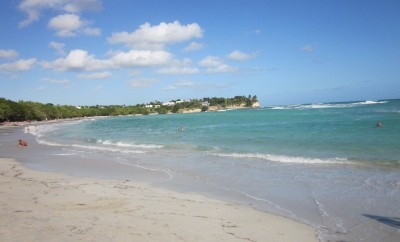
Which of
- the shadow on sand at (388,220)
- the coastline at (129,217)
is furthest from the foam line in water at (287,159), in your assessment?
the shadow on sand at (388,220)

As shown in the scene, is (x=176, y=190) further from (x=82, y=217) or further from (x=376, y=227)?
(x=376, y=227)

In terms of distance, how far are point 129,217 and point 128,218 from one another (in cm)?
9

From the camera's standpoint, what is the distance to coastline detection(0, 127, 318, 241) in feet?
25.4

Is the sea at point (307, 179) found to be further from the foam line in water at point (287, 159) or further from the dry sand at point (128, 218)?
the dry sand at point (128, 218)

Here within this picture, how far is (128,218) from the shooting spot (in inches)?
354

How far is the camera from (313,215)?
380 inches

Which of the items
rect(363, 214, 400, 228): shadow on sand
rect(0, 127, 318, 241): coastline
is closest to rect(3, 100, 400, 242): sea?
rect(363, 214, 400, 228): shadow on sand

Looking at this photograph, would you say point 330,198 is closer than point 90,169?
Yes

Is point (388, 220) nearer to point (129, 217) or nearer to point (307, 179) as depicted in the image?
point (307, 179)

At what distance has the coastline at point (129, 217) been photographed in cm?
774

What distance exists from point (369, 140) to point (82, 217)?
24711 millimetres

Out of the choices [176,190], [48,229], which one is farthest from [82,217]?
[176,190]

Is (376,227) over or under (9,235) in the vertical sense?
under

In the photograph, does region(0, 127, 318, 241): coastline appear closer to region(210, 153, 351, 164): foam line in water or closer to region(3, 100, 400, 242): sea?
region(3, 100, 400, 242): sea
